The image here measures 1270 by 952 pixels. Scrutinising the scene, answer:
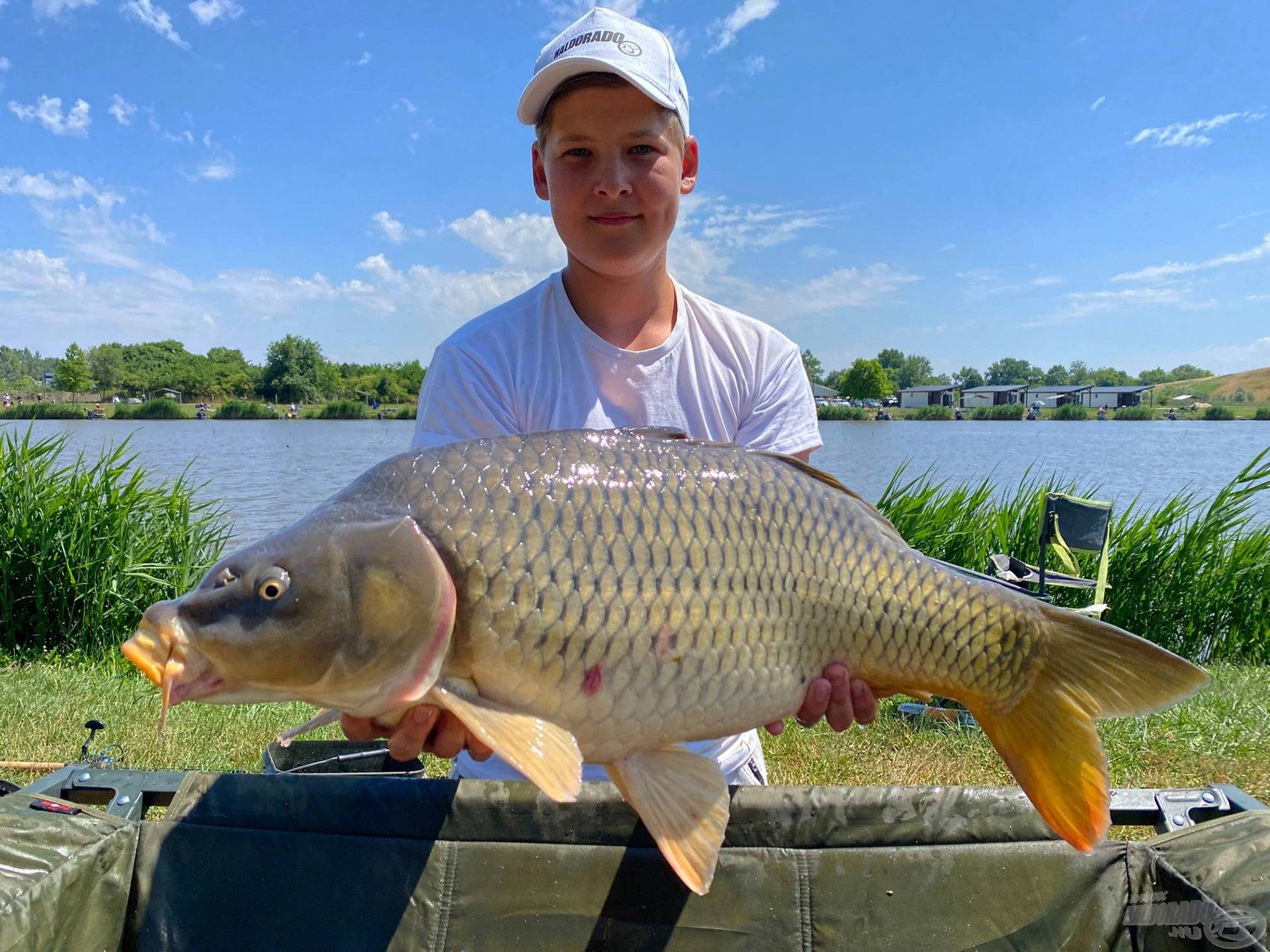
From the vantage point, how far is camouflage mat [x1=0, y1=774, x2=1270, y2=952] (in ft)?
4.42

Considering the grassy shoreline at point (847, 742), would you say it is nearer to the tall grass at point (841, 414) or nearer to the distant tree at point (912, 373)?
the tall grass at point (841, 414)

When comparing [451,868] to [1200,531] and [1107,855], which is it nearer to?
[1107,855]

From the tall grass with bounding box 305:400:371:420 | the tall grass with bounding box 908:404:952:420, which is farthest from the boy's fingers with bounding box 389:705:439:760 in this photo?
the tall grass with bounding box 908:404:952:420

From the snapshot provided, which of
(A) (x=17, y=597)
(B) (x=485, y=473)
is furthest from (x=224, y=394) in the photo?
(B) (x=485, y=473)

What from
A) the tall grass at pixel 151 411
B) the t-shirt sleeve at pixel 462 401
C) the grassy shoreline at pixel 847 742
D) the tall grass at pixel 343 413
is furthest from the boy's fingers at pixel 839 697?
the tall grass at pixel 151 411

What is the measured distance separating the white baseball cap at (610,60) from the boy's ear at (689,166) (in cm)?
9

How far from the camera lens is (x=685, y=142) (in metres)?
1.48

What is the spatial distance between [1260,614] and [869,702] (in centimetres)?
404

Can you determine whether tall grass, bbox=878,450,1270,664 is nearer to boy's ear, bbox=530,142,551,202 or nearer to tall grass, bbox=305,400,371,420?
boy's ear, bbox=530,142,551,202

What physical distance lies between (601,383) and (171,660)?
743 millimetres

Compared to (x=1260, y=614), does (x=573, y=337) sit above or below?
above

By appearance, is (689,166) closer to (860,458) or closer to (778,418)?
(778,418)

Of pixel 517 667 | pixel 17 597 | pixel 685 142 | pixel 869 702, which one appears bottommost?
pixel 17 597

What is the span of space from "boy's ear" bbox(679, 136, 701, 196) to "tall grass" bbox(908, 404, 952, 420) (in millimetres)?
47674
